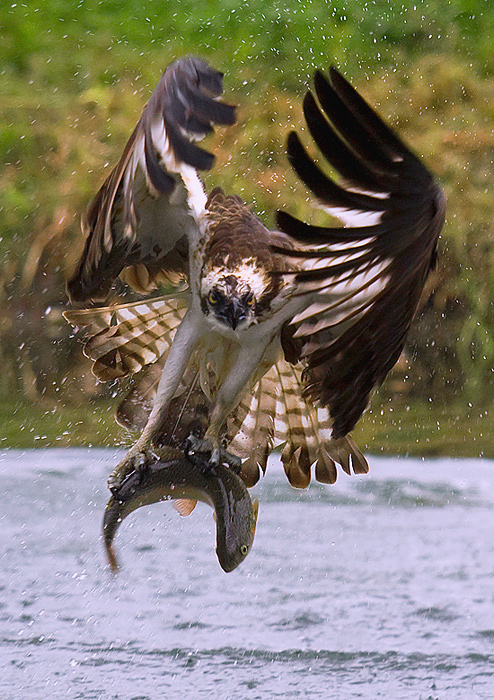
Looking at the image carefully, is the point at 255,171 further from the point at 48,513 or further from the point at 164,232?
the point at 164,232

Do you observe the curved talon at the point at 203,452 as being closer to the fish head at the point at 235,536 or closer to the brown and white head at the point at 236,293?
the fish head at the point at 235,536

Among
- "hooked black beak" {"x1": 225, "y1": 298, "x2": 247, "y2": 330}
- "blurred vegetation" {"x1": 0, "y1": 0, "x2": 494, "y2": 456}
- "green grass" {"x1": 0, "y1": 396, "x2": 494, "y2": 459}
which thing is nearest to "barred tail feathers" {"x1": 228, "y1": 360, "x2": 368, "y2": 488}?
"hooked black beak" {"x1": 225, "y1": 298, "x2": 247, "y2": 330}

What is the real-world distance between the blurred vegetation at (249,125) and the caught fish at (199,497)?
10.6 feet


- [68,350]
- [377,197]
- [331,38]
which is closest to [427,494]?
[377,197]

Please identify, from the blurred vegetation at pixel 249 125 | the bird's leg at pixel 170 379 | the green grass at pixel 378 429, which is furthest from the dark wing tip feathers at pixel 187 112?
the blurred vegetation at pixel 249 125

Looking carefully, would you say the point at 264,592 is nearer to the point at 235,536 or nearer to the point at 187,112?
the point at 235,536

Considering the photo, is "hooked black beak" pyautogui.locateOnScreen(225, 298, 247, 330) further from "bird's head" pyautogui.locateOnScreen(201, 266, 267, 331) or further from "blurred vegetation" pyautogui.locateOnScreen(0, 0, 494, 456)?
"blurred vegetation" pyautogui.locateOnScreen(0, 0, 494, 456)

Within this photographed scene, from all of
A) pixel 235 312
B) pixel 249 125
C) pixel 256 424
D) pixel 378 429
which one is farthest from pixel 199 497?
pixel 249 125

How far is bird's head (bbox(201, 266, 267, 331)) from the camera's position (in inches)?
90.5

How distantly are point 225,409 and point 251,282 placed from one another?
0.43 m

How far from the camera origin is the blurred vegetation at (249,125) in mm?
5902

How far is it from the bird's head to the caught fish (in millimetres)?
395

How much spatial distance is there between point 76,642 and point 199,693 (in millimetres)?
500

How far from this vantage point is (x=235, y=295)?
230 cm
